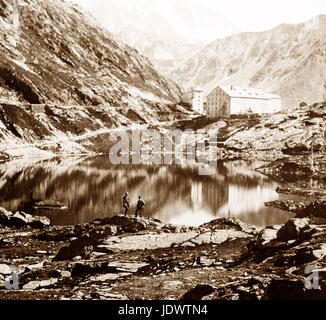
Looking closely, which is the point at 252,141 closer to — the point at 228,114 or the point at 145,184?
the point at 228,114

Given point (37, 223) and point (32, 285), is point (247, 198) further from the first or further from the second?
point (32, 285)

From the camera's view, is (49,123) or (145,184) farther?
(49,123)

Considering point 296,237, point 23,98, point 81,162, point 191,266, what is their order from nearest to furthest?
point 191,266
point 296,237
point 81,162
point 23,98

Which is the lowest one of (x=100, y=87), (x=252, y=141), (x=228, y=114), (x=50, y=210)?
(x=50, y=210)

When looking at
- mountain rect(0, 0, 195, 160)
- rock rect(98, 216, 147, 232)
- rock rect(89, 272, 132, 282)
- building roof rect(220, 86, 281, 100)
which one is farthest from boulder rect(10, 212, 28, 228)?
building roof rect(220, 86, 281, 100)

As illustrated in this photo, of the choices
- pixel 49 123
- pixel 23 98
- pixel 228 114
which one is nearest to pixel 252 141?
pixel 228 114

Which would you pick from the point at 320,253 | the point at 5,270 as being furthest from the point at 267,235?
the point at 5,270
